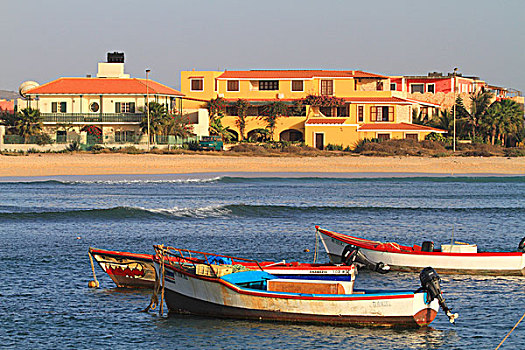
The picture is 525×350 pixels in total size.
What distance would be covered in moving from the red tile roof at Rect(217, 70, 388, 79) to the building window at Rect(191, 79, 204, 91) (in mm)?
2009

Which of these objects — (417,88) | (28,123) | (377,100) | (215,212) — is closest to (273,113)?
(377,100)

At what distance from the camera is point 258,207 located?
39.7 m

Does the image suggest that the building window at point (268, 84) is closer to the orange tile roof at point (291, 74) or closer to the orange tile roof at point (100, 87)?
the orange tile roof at point (291, 74)

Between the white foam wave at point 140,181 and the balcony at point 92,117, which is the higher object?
the balcony at point 92,117

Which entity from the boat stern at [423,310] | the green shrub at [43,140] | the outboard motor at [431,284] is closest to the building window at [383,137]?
Answer: the green shrub at [43,140]

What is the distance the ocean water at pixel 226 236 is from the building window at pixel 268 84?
22309mm

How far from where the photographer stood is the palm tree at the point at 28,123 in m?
66.2

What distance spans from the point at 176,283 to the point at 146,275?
9.71ft

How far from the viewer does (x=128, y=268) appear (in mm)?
20906

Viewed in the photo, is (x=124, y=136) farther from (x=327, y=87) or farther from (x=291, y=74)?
(x=327, y=87)

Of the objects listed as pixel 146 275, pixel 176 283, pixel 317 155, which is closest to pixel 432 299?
pixel 176 283

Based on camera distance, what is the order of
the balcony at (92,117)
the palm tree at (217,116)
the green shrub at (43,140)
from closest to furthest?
1. the green shrub at (43,140)
2. the balcony at (92,117)
3. the palm tree at (217,116)

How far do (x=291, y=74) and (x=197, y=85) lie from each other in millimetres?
9556

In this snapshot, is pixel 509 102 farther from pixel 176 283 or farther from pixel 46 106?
pixel 176 283
